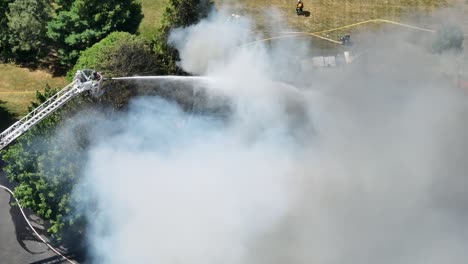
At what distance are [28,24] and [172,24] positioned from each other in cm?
896

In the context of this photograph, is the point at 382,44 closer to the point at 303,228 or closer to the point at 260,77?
the point at 260,77

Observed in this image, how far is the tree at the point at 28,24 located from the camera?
98.4ft

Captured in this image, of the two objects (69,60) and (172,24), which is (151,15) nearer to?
(69,60)

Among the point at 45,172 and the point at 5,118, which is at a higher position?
the point at 5,118

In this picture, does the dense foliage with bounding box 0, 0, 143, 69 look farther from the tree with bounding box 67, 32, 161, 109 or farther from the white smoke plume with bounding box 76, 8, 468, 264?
the white smoke plume with bounding box 76, 8, 468, 264

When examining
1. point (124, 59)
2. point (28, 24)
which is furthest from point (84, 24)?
point (124, 59)

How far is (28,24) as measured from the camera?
1176 inches

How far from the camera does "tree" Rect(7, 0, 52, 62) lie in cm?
2998

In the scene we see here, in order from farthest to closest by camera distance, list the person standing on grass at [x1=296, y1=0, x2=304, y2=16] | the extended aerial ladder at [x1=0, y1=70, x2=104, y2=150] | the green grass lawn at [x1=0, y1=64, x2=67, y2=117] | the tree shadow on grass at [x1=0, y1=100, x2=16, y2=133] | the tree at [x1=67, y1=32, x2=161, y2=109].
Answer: the person standing on grass at [x1=296, y1=0, x2=304, y2=16] < the green grass lawn at [x1=0, y1=64, x2=67, y2=117] < the tree shadow on grass at [x1=0, y1=100, x2=16, y2=133] < the tree at [x1=67, y1=32, x2=161, y2=109] < the extended aerial ladder at [x1=0, y1=70, x2=104, y2=150]

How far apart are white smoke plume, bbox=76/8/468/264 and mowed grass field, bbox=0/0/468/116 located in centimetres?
881

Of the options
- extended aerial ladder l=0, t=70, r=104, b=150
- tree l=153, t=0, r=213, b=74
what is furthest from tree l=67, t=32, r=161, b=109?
extended aerial ladder l=0, t=70, r=104, b=150

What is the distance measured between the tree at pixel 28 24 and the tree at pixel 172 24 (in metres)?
7.71

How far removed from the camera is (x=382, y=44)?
100ft

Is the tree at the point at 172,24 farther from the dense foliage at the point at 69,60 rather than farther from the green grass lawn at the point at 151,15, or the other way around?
the green grass lawn at the point at 151,15
